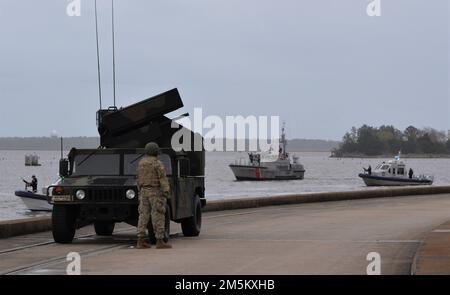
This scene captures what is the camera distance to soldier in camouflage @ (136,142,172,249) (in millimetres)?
15117

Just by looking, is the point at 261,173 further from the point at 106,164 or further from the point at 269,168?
the point at 106,164

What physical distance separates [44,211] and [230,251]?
3614 centimetres

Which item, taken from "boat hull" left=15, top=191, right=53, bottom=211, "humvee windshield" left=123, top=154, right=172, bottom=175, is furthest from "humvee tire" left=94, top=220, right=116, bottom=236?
"boat hull" left=15, top=191, right=53, bottom=211

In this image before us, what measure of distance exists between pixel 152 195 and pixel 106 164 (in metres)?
2.09

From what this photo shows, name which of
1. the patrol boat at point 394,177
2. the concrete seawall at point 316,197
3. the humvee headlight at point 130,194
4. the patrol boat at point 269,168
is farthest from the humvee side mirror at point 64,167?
the patrol boat at point 269,168

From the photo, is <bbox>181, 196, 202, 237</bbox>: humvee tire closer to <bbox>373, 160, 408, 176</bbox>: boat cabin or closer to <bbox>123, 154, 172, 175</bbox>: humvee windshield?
<bbox>123, 154, 172, 175</bbox>: humvee windshield

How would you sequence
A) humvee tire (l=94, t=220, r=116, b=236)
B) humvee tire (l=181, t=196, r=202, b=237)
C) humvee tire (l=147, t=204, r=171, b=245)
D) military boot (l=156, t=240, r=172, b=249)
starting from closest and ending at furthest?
military boot (l=156, t=240, r=172, b=249) → humvee tire (l=147, t=204, r=171, b=245) → humvee tire (l=181, t=196, r=202, b=237) → humvee tire (l=94, t=220, r=116, b=236)

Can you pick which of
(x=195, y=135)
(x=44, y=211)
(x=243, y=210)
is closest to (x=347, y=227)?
(x=195, y=135)

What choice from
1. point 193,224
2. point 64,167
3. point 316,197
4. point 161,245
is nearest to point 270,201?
point 316,197

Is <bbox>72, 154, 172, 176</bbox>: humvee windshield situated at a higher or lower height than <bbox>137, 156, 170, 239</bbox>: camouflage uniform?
higher

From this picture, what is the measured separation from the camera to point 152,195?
15.1 meters

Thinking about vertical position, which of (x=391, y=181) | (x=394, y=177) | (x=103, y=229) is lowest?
(x=391, y=181)

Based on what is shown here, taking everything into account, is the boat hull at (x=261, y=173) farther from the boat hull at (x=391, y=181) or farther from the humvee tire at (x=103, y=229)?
the humvee tire at (x=103, y=229)
